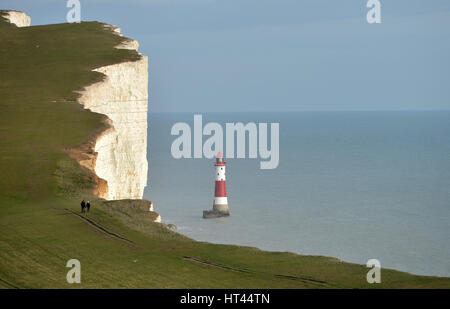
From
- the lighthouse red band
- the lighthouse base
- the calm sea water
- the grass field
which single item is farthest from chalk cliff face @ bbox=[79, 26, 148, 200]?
the lighthouse base

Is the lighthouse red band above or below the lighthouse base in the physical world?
above

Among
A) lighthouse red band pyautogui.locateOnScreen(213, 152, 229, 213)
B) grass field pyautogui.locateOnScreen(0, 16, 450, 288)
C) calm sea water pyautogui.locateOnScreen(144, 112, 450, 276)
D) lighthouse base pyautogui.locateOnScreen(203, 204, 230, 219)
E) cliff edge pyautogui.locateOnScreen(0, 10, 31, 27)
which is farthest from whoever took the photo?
cliff edge pyautogui.locateOnScreen(0, 10, 31, 27)

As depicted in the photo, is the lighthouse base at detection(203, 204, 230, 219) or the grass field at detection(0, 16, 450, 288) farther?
the lighthouse base at detection(203, 204, 230, 219)

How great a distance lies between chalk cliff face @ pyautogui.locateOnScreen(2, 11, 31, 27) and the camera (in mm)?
77688

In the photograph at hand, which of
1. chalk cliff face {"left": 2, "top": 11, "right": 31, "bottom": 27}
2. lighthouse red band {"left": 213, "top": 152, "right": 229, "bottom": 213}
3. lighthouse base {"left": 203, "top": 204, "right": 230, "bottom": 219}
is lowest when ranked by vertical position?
lighthouse base {"left": 203, "top": 204, "right": 230, "bottom": 219}

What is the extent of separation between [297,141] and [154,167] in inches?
2877

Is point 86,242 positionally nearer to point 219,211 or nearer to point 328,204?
point 219,211

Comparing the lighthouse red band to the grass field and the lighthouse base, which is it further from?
the grass field

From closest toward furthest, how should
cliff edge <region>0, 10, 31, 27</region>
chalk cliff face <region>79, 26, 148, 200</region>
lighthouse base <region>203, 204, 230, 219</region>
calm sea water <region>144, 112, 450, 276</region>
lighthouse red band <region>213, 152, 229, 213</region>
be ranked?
chalk cliff face <region>79, 26, 148, 200</region> → calm sea water <region>144, 112, 450, 276</region> → lighthouse red band <region>213, 152, 229, 213</region> → lighthouse base <region>203, 204, 230, 219</region> → cliff edge <region>0, 10, 31, 27</region>

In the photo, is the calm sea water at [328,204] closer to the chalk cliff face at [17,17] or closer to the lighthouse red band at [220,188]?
the lighthouse red band at [220,188]

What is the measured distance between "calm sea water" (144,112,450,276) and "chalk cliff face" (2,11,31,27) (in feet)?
71.8

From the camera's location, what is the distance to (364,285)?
21.9 meters

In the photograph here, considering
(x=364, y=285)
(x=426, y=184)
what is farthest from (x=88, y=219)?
(x=426, y=184)
